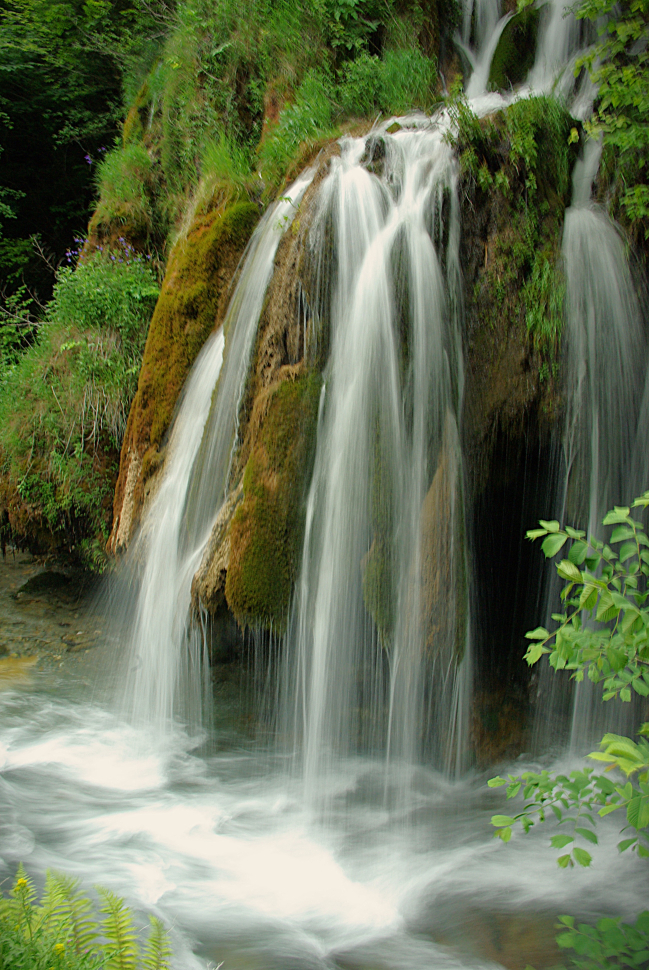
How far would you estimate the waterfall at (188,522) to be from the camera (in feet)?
13.9

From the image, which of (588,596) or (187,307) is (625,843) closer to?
(588,596)

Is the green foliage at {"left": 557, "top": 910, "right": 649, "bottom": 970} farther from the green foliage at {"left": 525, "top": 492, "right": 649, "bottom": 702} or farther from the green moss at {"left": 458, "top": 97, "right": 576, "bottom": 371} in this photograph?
the green moss at {"left": 458, "top": 97, "right": 576, "bottom": 371}

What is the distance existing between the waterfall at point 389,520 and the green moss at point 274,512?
83 millimetres

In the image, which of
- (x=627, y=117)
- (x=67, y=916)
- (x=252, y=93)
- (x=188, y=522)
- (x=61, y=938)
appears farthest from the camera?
(x=252, y=93)

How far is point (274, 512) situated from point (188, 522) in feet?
2.73

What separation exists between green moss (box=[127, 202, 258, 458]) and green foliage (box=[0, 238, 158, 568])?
97 cm

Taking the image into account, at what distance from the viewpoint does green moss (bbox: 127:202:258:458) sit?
16.3ft

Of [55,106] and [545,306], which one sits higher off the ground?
[55,106]

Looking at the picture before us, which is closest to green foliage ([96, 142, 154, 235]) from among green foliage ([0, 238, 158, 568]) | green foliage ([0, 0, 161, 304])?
green foliage ([0, 238, 158, 568])

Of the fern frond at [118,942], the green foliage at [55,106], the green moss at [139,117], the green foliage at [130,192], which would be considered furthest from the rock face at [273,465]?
the green foliage at [55,106]

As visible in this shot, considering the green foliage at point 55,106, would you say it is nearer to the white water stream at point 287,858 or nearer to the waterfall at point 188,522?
the waterfall at point 188,522

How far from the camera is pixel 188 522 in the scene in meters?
4.32

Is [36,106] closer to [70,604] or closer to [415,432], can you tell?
[70,604]

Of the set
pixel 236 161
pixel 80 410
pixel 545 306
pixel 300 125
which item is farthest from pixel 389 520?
pixel 236 161
